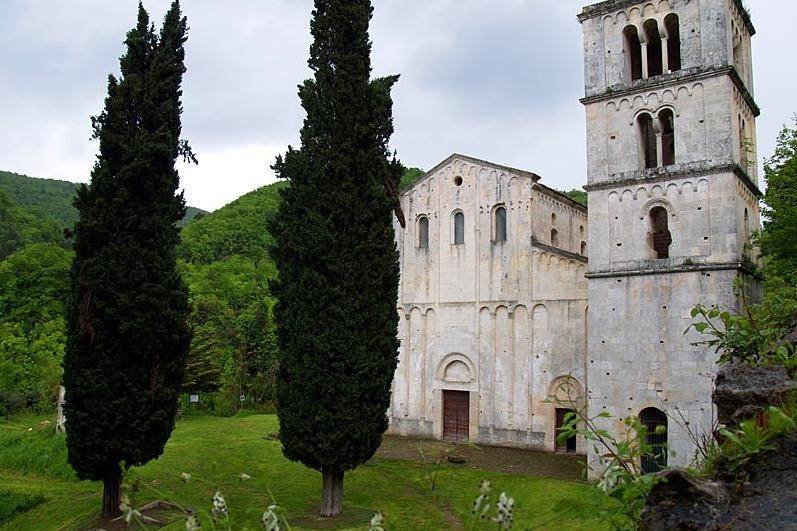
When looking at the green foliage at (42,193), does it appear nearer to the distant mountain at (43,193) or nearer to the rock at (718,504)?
the distant mountain at (43,193)

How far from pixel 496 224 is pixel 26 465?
17454 mm

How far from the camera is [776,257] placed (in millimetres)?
16281

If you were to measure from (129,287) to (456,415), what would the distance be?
1445 centimetres

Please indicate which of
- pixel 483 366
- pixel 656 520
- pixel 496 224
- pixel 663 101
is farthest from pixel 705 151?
pixel 656 520


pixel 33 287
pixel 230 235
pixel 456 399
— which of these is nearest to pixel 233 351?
pixel 33 287

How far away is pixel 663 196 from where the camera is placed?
664 inches

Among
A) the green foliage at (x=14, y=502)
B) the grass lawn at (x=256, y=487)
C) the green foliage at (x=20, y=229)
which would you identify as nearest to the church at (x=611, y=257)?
the grass lawn at (x=256, y=487)

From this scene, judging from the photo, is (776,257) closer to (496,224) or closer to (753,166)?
(753,166)

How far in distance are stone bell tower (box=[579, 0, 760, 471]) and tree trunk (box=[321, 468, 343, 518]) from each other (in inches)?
290

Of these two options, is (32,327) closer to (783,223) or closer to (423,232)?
(423,232)

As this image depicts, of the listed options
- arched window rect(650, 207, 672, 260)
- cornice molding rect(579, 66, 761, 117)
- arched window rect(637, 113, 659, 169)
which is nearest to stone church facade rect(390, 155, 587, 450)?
arched window rect(650, 207, 672, 260)

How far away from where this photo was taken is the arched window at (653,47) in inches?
715

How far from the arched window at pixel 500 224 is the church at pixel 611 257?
3.3 inches

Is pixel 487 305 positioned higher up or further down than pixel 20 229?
further down
